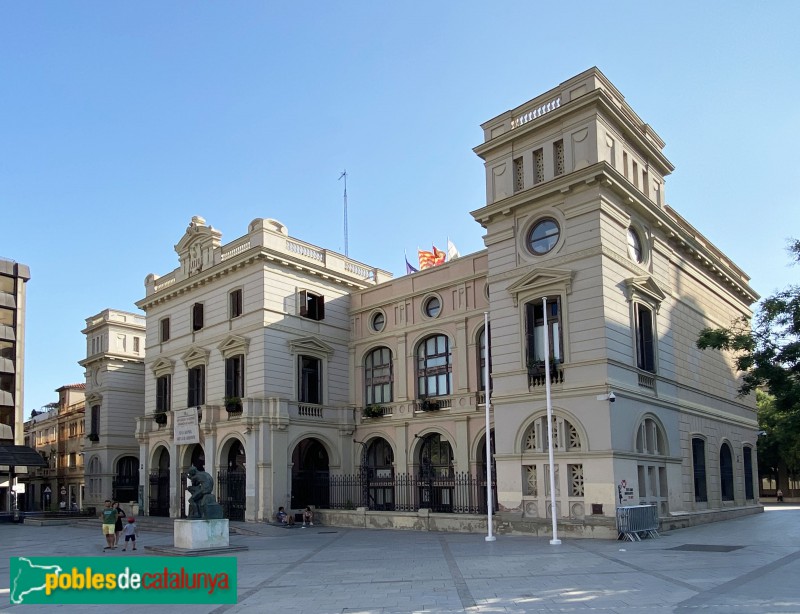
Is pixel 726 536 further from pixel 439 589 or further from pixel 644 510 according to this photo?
pixel 439 589

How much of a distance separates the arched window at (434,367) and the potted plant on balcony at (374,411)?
2512mm

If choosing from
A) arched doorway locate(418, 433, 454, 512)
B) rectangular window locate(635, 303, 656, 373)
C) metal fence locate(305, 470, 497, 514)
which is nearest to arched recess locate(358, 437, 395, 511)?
metal fence locate(305, 470, 497, 514)

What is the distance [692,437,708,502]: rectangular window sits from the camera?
31.5 meters

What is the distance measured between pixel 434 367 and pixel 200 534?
15.9 meters

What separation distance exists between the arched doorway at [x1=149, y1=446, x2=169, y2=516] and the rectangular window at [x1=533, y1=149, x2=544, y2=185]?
87.1 ft

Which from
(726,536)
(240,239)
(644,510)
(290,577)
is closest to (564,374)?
(644,510)

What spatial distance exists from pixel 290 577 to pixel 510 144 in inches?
724

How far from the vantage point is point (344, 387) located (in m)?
39.9

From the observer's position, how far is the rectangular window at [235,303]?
38.7 metres

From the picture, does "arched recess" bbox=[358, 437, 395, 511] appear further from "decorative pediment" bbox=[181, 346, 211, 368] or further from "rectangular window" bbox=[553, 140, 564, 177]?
"rectangular window" bbox=[553, 140, 564, 177]

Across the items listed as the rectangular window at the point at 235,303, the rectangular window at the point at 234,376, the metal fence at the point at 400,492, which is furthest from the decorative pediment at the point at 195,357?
the metal fence at the point at 400,492

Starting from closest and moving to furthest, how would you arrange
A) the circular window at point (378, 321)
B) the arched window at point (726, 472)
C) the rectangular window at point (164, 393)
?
the arched window at point (726, 472), the circular window at point (378, 321), the rectangular window at point (164, 393)

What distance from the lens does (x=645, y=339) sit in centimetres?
2916

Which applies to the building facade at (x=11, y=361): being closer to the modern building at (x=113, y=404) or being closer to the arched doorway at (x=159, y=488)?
the modern building at (x=113, y=404)
